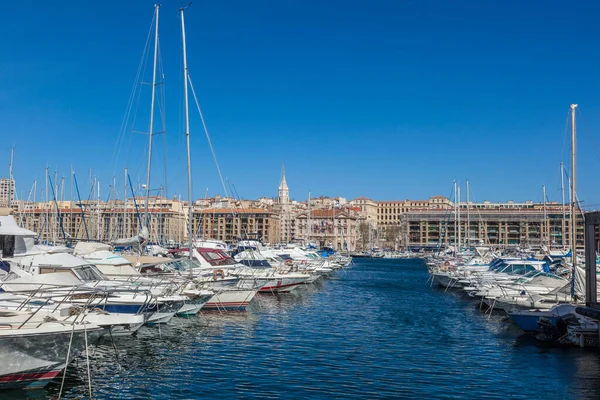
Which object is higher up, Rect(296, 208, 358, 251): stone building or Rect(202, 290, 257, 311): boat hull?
Rect(296, 208, 358, 251): stone building

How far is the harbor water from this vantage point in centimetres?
1747

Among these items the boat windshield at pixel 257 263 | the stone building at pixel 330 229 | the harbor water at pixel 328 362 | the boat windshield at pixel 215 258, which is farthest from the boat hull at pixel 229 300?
the stone building at pixel 330 229

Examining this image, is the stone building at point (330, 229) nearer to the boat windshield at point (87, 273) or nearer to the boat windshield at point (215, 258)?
the boat windshield at point (215, 258)

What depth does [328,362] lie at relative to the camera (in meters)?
21.2

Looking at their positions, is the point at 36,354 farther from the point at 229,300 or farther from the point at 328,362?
the point at 229,300

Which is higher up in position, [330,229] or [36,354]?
[330,229]

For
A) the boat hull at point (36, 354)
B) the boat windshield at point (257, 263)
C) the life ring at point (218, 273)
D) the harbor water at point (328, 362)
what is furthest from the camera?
the boat windshield at point (257, 263)

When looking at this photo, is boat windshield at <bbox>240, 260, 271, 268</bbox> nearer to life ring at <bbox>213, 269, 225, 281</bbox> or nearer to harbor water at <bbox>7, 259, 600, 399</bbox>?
life ring at <bbox>213, 269, 225, 281</bbox>

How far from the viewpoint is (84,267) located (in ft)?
86.4

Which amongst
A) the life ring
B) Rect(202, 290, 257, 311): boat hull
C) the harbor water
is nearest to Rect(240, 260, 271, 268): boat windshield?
the life ring

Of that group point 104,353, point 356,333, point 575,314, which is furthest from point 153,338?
point 575,314

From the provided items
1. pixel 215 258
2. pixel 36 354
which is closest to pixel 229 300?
pixel 215 258

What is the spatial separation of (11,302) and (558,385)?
16.1m

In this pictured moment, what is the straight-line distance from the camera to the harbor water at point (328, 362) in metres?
17.5
